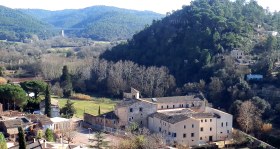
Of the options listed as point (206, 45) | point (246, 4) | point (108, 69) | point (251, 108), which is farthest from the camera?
point (246, 4)

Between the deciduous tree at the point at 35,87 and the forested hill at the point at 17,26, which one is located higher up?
the forested hill at the point at 17,26

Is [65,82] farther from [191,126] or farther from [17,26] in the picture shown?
[17,26]

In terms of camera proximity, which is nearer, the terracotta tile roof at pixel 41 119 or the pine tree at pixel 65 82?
the terracotta tile roof at pixel 41 119

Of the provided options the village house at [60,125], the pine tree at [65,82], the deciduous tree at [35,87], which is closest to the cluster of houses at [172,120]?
the village house at [60,125]

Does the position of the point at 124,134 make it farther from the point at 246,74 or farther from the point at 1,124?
the point at 246,74

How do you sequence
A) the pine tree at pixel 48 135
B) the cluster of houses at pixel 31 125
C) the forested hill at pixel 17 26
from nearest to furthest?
the pine tree at pixel 48 135
the cluster of houses at pixel 31 125
the forested hill at pixel 17 26

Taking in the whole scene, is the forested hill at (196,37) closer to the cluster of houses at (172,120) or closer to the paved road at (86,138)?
the cluster of houses at (172,120)

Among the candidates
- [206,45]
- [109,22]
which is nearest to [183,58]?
[206,45]

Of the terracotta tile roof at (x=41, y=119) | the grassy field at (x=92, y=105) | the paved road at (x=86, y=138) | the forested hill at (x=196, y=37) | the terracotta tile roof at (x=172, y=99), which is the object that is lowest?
the paved road at (x=86, y=138)

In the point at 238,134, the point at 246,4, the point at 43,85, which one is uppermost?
the point at 246,4
